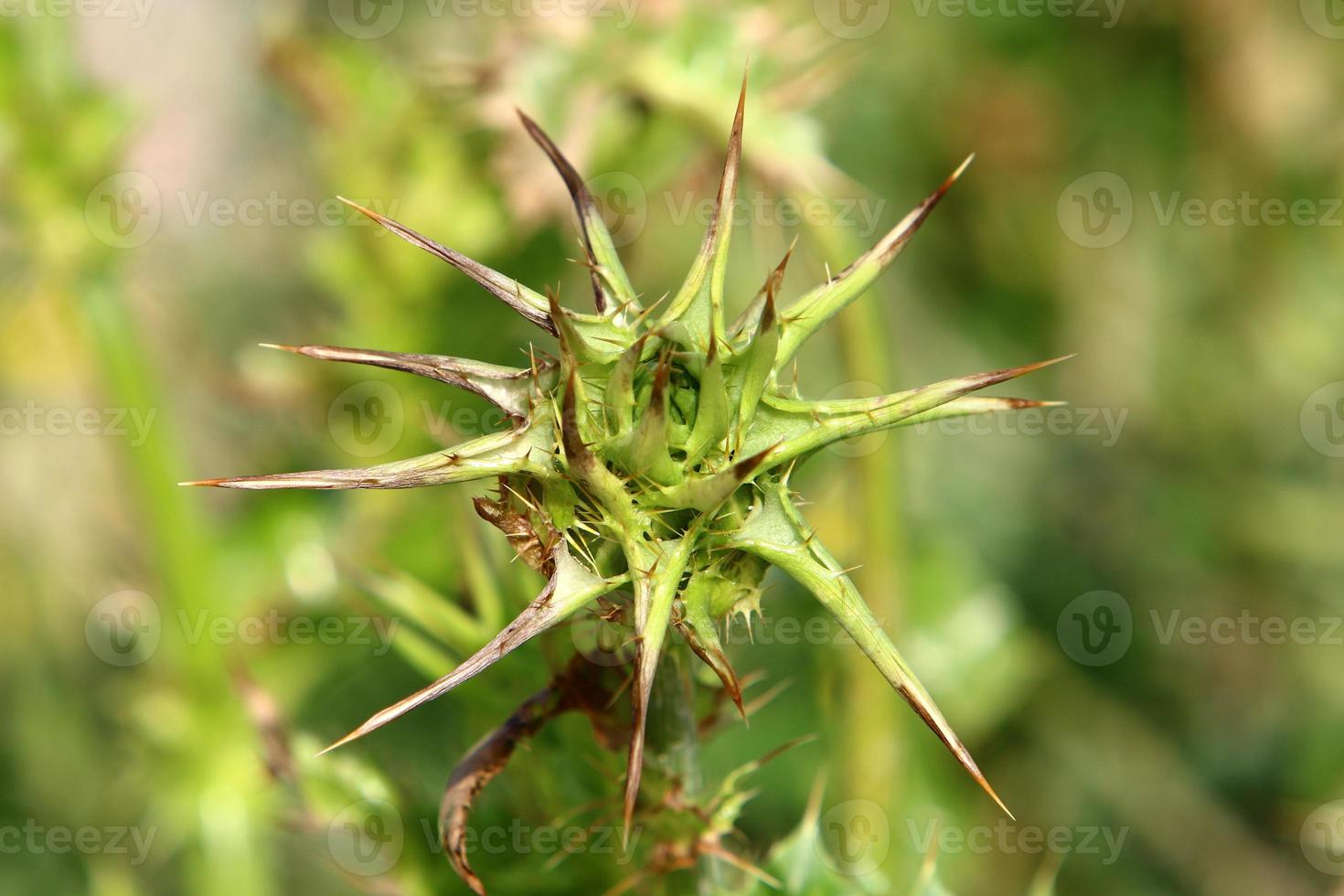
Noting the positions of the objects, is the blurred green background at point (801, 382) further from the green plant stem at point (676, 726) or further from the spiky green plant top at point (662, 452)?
the spiky green plant top at point (662, 452)

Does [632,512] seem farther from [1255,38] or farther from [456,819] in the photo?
[1255,38]

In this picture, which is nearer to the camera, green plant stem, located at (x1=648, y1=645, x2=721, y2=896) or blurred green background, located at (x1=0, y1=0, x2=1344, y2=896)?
green plant stem, located at (x1=648, y1=645, x2=721, y2=896)

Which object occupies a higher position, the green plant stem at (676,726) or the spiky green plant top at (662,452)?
the spiky green plant top at (662,452)

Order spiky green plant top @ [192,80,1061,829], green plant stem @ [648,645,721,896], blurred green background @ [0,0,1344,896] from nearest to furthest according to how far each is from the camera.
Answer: spiky green plant top @ [192,80,1061,829] < green plant stem @ [648,645,721,896] < blurred green background @ [0,0,1344,896]

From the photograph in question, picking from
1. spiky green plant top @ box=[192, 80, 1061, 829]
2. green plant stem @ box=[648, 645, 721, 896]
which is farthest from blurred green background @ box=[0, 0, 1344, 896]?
spiky green plant top @ box=[192, 80, 1061, 829]

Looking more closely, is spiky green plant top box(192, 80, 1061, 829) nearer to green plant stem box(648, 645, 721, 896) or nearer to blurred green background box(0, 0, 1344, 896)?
green plant stem box(648, 645, 721, 896)

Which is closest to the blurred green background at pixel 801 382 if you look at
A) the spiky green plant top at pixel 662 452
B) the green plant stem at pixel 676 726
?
the green plant stem at pixel 676 726
